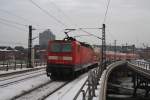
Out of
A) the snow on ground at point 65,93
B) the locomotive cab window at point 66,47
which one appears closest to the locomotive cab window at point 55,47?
the locomotive cab window at point 66,47

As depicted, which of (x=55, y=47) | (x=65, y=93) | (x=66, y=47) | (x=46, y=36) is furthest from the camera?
(x=46, y=36)

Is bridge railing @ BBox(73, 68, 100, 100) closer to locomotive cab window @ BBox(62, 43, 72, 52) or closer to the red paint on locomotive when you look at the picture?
the red paint on locomotive

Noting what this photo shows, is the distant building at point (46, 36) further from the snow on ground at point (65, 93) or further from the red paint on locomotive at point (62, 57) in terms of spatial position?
the snow on ground at point (65, 93)

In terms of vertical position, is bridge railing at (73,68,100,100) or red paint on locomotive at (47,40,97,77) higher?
red paint on locomotive at (47,40,97,77)

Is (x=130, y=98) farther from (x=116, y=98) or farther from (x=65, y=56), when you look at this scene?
(x=65, y=56)

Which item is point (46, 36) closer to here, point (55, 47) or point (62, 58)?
point (55, 47)

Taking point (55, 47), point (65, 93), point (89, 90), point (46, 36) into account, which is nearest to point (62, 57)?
point (55, 47)

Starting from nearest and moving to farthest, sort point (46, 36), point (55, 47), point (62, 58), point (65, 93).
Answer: point (65, 93)
point (62, 58)
point (55, 47)
point (46, 36)

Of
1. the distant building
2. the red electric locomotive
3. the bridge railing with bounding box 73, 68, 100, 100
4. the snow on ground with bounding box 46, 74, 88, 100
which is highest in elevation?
the distant building

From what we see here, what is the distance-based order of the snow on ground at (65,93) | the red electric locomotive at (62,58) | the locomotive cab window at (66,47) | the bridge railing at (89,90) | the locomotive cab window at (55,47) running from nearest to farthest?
the bridge railing at (89,90) → the snow on ground at (65,93) → the red electric locomotive at (62,58) → the locomotive cab window at (66,47) → the locomotive cab window at (55,47)

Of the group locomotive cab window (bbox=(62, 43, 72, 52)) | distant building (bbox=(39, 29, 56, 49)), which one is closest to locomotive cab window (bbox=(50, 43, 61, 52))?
locomotive cab window (bbox=(62, 43, 72, 52))

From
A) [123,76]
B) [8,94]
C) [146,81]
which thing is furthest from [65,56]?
[123,76]

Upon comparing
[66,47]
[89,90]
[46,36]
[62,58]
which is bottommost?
[89,90]

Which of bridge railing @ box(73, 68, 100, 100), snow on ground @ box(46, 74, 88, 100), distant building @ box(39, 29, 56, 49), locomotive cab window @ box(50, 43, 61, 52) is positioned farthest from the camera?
distant building @ box(39, 29, 56, 49)
